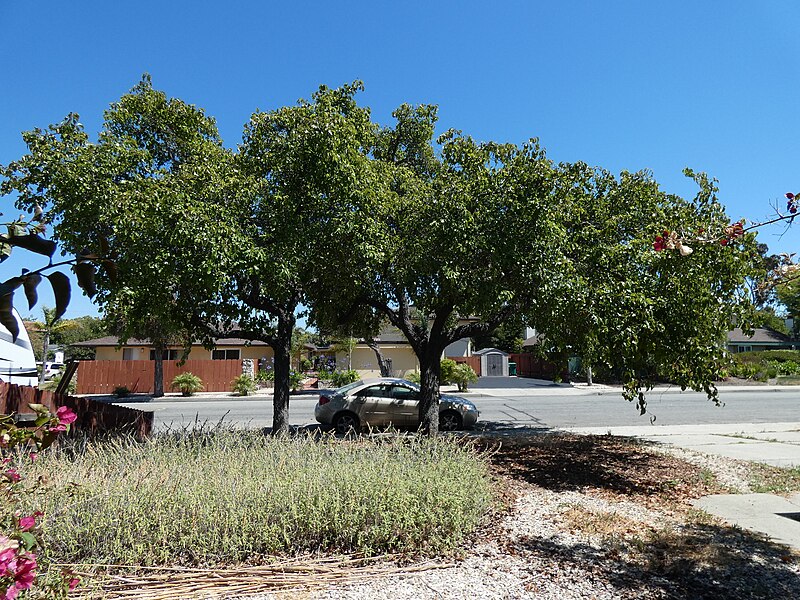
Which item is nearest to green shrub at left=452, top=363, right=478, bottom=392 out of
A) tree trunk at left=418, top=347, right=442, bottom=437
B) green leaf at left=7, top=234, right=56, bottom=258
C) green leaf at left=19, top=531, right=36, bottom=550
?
tree trunk at left=418, top=347, right=442, bottom=437

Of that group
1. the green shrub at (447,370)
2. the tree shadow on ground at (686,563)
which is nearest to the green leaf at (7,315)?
the tree shadow on ground at (686,563)

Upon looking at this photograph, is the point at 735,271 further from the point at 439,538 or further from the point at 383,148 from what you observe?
the point at 383,148

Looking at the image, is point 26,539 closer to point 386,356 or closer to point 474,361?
point 386,356

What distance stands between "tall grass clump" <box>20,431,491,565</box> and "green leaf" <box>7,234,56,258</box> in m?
2.94

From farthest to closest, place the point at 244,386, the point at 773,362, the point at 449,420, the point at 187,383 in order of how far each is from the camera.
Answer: the point at 773,362, the point at 187,383, the point at 244,386, the point at 449,420

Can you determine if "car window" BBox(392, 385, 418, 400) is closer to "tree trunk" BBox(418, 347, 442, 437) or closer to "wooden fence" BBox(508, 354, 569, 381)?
"tree trunk" BBox(418, 347, 442, 437)

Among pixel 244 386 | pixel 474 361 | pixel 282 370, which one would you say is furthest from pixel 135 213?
pixel 474 361

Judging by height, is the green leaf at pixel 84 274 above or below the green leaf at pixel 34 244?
below

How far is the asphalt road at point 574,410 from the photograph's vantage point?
54.7 feet

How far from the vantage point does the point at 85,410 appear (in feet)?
28.7

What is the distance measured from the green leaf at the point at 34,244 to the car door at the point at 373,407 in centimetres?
1243

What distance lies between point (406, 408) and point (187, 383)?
747 inches

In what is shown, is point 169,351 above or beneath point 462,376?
above

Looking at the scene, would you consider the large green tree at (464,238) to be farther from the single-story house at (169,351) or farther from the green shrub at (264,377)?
the single-story house at (169,351)
